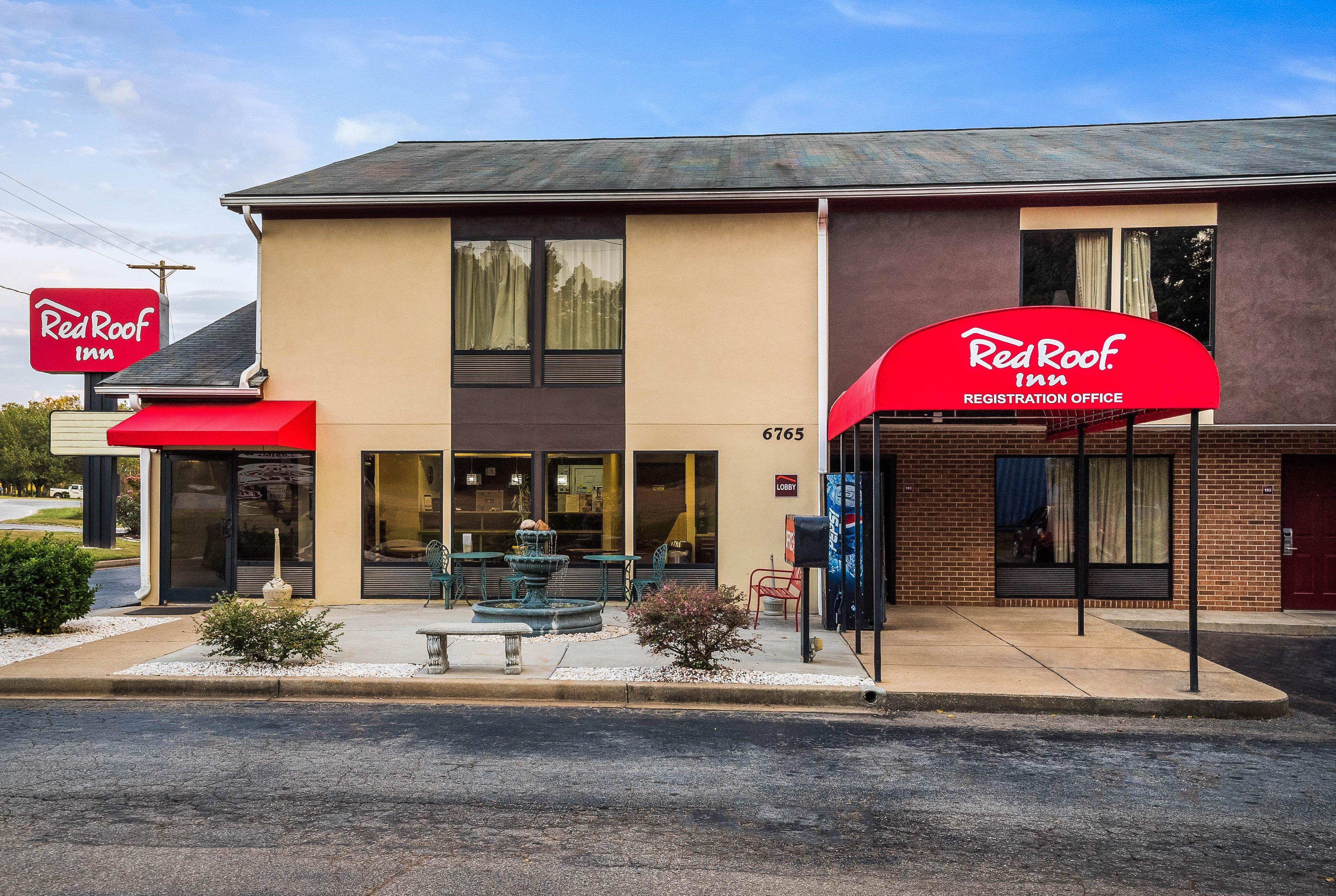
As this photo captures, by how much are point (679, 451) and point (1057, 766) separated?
7.55m

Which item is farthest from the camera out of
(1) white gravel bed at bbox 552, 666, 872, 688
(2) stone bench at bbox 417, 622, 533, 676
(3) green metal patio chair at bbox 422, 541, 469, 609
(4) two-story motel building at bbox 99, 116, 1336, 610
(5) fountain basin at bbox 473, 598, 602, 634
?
(4) two-story motel building at bbox 99, 116, 1336, 610

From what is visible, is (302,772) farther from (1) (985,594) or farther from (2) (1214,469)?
(2) (1214,469)

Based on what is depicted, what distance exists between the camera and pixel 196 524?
518 inches

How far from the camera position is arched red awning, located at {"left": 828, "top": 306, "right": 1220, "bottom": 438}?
313 inches

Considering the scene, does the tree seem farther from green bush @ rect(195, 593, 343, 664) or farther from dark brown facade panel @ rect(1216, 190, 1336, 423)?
dark brown facade panel @ rect(1216, 190, 1336, 423)

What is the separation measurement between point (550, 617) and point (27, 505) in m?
56.2

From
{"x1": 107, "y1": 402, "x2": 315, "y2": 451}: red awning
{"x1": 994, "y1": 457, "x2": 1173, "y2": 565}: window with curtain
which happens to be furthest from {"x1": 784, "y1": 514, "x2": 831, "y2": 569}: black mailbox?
{"x1": 107, "y1": 402, "x2": 315, "y2": 451}: red awning

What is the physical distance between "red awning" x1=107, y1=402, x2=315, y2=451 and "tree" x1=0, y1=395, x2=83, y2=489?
59.7 m

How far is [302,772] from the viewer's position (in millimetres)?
5797

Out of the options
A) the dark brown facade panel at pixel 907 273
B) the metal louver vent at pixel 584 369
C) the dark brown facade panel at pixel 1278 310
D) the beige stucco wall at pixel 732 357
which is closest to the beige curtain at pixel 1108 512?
the dark brown facade panel at pixel 1278 310

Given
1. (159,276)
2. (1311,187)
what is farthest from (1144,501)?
(159,276)

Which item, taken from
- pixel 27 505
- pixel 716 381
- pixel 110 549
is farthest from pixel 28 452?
pixel 716 381

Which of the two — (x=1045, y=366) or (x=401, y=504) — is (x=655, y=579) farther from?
(x=1045, y=366)

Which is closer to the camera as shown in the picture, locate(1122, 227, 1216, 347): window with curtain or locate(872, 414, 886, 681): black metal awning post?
locate(872, 414, 886, 681): black metal awning post
